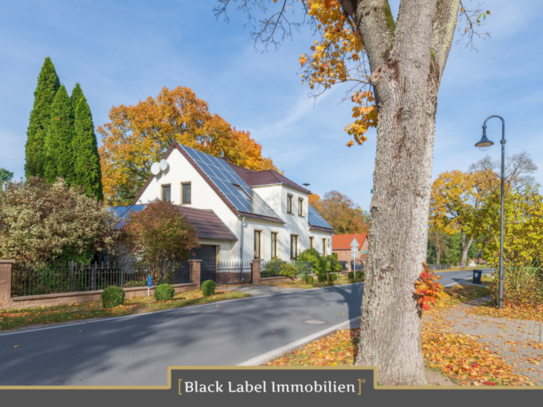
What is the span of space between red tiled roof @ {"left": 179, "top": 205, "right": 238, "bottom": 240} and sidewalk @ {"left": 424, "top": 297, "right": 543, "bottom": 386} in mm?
12613

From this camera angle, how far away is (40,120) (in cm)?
1775

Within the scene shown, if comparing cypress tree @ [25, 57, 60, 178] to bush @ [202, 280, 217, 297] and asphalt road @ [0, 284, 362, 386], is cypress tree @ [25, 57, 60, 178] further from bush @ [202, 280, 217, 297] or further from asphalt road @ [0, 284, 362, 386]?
asphalt road @ [0, 284, 362, 386]

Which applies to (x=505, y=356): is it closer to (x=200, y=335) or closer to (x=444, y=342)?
(x=444, y=342)

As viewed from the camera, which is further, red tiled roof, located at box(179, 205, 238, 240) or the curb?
red tiled roof, located at box(179, 205, 238, 240)

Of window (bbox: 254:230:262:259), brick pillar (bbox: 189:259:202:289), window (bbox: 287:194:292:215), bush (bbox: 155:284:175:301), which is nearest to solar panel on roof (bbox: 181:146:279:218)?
window (bbox: 254:230:262:259)

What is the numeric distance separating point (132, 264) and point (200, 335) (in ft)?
30.4

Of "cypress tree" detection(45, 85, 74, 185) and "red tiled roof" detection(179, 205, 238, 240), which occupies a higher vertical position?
"cypress tree" detection(45, 85, 74, 185)

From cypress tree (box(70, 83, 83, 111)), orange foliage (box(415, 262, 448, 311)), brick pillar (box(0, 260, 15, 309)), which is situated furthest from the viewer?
cypress tree (box(70, 83, 83, 111))

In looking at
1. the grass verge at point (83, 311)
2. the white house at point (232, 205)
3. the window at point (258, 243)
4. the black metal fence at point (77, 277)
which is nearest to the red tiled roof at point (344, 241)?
the white house at point (232, 205)

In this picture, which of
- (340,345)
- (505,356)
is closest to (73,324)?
(340,345)

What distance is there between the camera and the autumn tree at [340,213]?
2347 inches

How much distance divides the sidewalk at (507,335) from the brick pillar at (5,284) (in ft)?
38.9

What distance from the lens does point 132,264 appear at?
15.7 metres

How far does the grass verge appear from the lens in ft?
30.1
